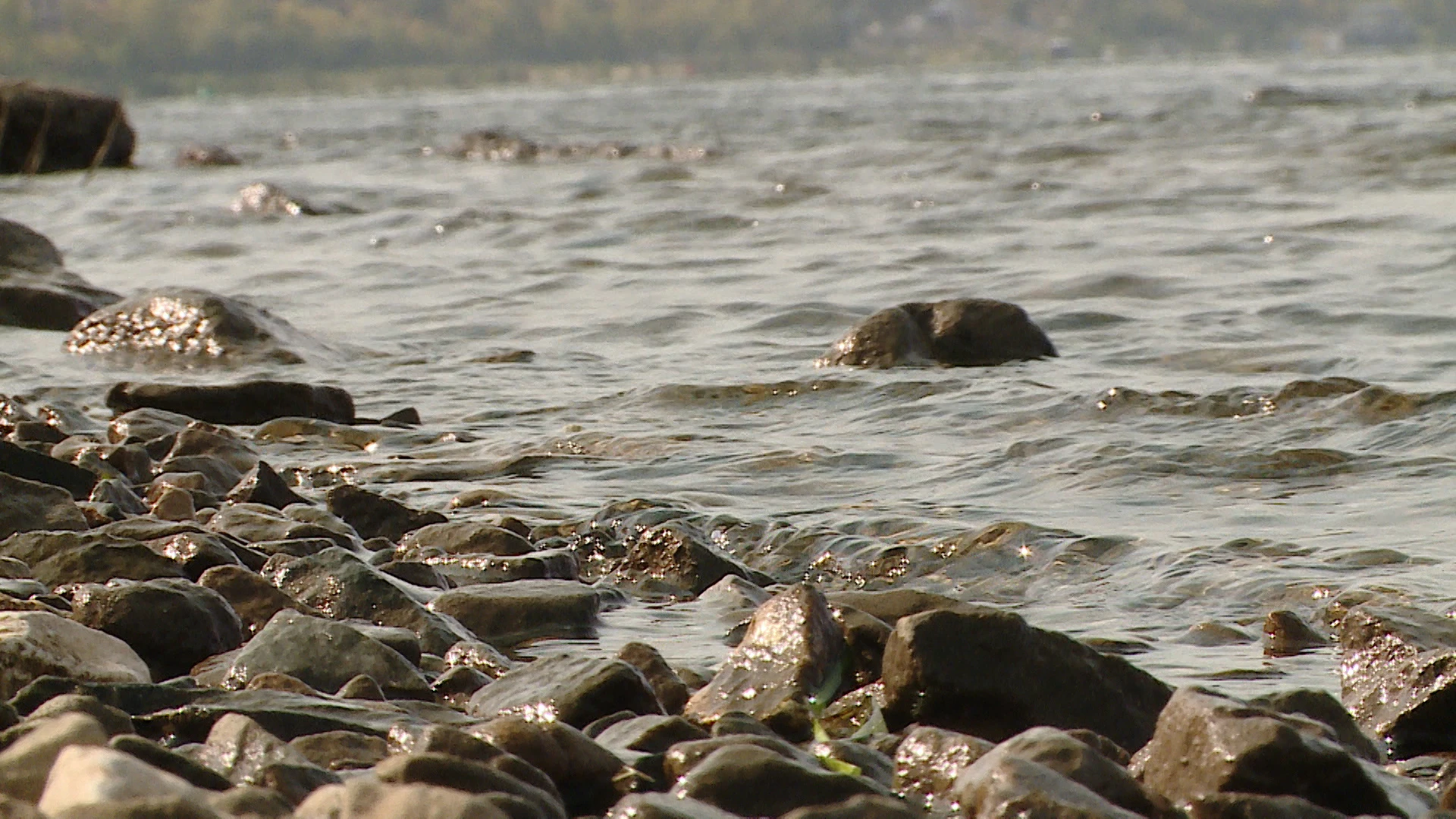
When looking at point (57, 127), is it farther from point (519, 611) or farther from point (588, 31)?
point (588, 31)

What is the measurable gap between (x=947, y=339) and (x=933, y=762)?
4.94 meters

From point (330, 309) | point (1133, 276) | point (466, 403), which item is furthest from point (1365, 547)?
point (330, 309)

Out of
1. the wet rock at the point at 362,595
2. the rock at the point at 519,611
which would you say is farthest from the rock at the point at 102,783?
the rock at the point at 519,611

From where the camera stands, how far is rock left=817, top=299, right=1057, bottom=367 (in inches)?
307

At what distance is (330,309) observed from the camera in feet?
A: 35.0

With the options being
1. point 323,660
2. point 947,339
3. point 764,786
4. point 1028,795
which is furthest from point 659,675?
point 947,339

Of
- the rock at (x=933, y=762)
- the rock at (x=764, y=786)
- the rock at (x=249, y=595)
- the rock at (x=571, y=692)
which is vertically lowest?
the rock at (x=249, y=595)

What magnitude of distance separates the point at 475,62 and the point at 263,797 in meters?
136

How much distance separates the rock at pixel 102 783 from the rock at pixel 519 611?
1.92 meters

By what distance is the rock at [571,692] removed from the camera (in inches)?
131

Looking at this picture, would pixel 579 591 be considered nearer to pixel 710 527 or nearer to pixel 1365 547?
pixel 710 527

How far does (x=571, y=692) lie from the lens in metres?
3.33

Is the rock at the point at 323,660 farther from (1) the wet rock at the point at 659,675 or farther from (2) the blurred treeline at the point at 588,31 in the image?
(2) the blurred treeline at the point at 588,31

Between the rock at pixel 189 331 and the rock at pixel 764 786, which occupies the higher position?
the rock at pixel 764 786
